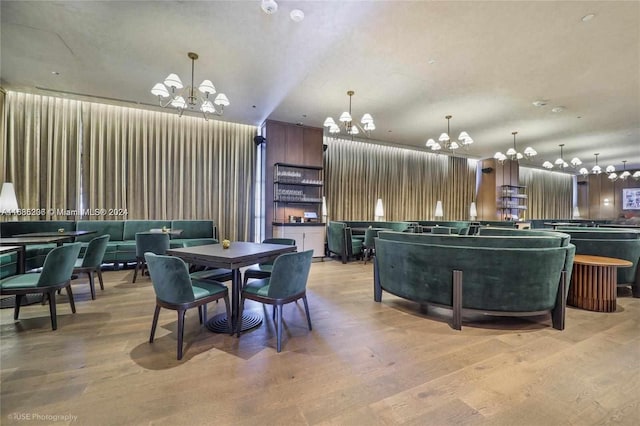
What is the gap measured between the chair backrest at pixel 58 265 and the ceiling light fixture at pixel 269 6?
3.25m

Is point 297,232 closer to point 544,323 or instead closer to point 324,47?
point 324,47

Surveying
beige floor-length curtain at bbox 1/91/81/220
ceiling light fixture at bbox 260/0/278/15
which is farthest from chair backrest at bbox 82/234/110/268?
ceiling light fixture at bbox 260/0/278/15

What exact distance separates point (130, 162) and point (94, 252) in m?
3.35

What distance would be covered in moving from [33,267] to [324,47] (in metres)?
5.97

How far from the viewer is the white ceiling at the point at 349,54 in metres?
3.20

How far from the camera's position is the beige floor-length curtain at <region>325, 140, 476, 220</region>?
862cm

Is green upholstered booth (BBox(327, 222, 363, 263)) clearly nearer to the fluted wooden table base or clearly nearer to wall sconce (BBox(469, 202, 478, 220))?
the fluted wooden table base

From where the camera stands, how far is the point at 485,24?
337cm

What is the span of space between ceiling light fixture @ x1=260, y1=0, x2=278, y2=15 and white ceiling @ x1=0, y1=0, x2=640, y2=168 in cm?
20

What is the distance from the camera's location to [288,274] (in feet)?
8.14

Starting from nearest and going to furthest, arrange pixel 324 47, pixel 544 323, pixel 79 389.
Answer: pixel 79 389, pixel 544 323, pixel 324 47

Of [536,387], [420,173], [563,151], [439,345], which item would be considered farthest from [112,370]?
[563,151]

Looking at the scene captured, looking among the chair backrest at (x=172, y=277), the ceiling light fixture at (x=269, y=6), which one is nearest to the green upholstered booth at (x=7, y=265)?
the chair backrest at (x=172, y=277)

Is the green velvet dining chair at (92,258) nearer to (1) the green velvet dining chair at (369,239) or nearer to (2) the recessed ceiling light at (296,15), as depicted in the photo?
(2) the recessed ceiling light at (296,15)
